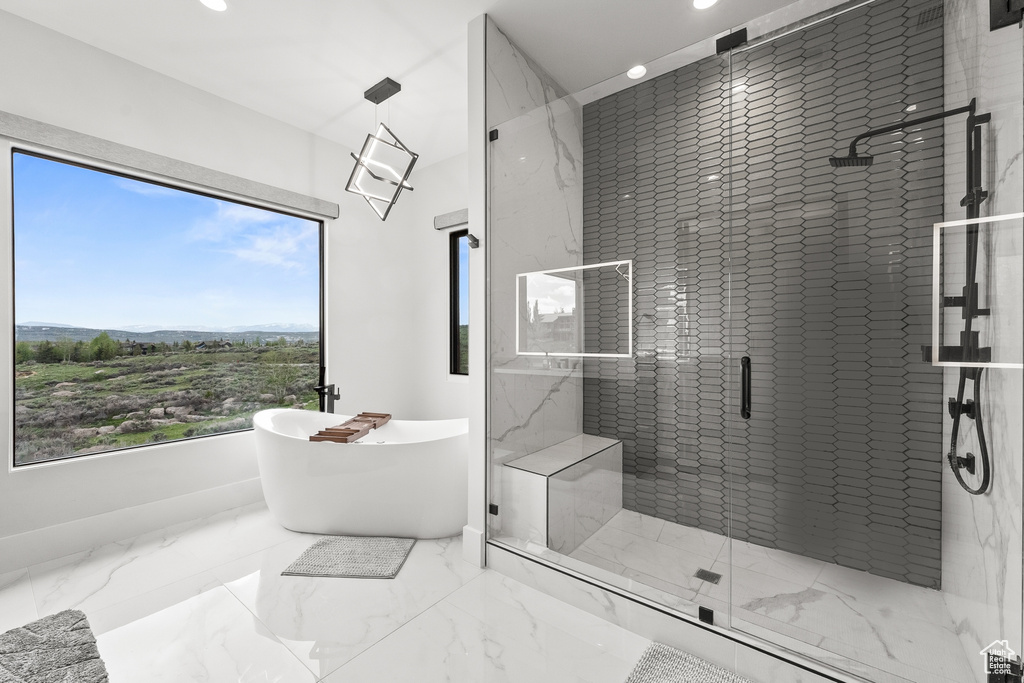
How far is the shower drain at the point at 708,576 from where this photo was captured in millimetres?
1583

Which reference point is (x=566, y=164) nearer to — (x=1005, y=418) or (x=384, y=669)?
(x=1005, y=418)

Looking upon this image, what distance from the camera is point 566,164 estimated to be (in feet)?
6.64

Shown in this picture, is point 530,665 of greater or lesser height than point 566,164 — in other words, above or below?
below

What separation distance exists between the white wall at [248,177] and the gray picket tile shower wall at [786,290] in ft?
7.48

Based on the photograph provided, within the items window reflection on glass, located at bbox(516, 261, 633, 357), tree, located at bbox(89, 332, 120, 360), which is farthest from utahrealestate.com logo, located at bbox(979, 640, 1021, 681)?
tree, located at bbox(89, 332, 120, 360)

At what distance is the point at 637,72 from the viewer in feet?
6.03

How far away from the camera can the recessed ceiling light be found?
1.82m

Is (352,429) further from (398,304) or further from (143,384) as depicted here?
(398,304)

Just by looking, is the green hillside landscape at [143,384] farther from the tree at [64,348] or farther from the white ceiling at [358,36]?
the white ceiling at [358,36]

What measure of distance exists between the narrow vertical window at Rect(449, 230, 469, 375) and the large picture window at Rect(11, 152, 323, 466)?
113 cm

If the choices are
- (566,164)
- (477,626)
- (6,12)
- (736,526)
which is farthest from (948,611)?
(6,12)

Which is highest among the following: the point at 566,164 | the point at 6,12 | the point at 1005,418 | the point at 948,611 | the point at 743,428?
the point at 6,12

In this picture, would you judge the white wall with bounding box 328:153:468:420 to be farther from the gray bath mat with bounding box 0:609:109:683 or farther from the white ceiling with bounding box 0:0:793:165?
the gray bath mat with bounding box 0:609:109:683

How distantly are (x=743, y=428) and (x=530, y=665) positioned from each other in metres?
1.15
